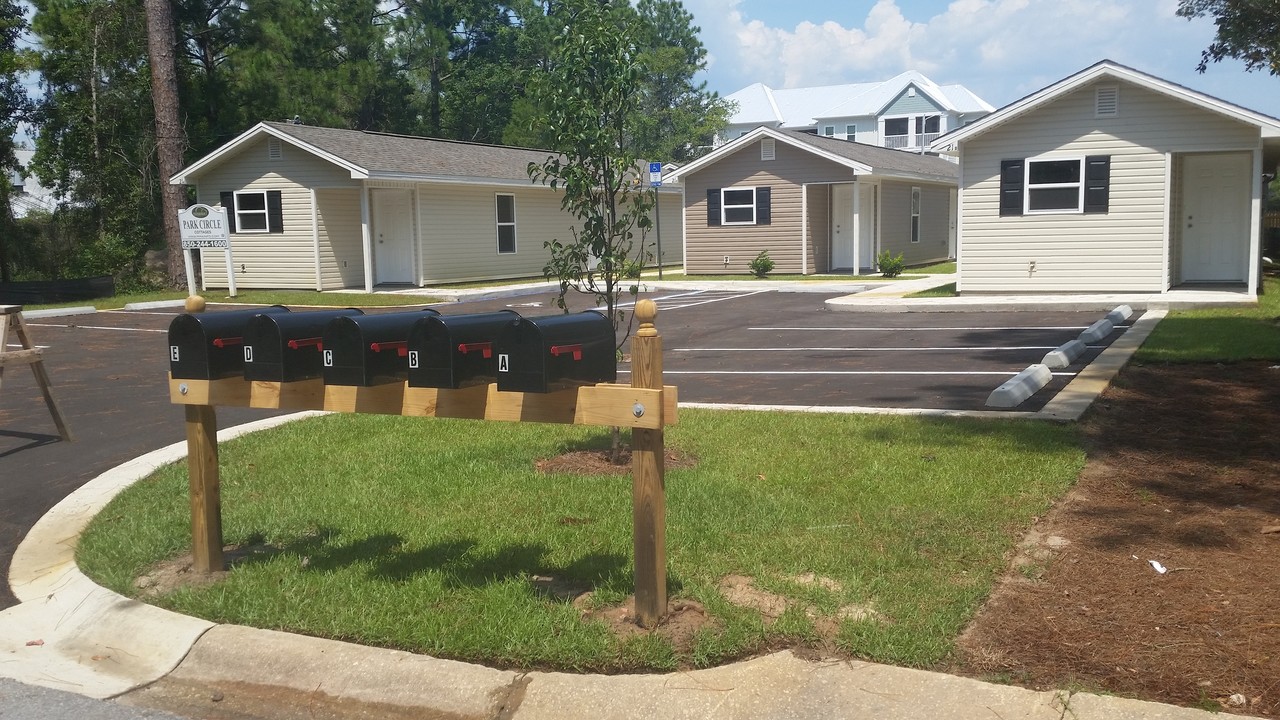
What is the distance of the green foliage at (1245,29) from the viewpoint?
51.9ft

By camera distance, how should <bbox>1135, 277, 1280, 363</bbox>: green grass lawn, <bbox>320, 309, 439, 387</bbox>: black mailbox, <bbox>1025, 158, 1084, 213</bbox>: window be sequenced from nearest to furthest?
<bbox>320, 309, 439, 387</bbox>: black mailbox → <bbox>1135, 277, 1280, 363</bbox>: green grass lawn → <bbox>1025, 158, 1084, 213</bbox>: window

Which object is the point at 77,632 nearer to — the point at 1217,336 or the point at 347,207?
the point at 1217,336

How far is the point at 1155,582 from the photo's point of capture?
4.91m

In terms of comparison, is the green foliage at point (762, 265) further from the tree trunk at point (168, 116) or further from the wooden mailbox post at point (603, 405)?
the wooden mailbox post at point (603, 405)

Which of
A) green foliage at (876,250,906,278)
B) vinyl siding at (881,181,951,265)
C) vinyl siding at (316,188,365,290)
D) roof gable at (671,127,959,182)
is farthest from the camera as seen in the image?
vinyl siding at (881,181,951,265)

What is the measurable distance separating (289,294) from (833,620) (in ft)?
72.2

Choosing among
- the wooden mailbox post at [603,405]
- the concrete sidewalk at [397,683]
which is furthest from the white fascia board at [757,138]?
the concrete sidewalk at [397,683]

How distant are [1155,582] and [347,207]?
79.6 feet

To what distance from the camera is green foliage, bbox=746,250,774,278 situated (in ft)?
92.8

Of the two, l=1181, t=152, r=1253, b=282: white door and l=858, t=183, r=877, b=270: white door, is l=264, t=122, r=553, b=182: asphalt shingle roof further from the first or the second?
l=1181, t=152, r=1253, b=282: white door

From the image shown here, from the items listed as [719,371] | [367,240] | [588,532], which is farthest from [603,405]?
[367,240]

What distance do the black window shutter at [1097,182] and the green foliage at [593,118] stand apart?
46.5ft

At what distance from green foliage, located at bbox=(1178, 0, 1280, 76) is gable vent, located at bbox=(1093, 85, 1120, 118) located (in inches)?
62.4

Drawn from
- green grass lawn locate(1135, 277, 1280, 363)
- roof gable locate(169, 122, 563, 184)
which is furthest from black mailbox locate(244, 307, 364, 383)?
roof gable locate(169, 122, 563, 184)
